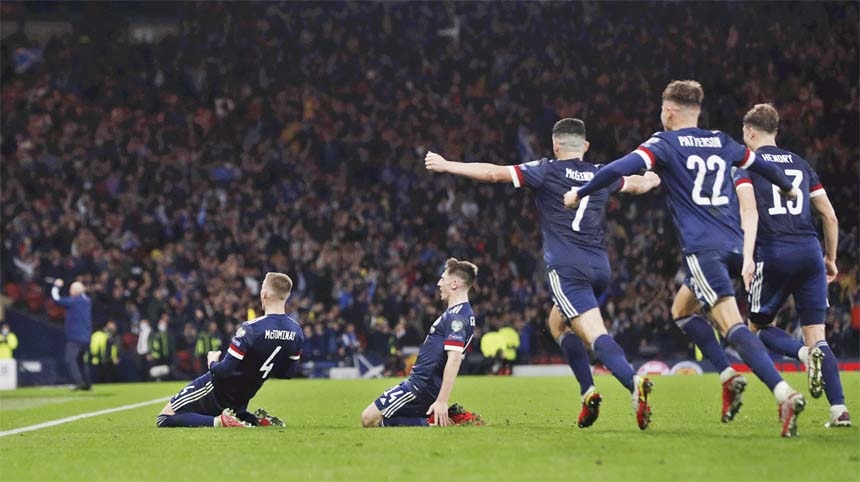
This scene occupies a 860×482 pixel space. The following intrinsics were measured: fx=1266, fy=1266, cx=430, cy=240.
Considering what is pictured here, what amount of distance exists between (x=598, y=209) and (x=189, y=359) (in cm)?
2104

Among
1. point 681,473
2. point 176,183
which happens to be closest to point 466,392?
point 681,473

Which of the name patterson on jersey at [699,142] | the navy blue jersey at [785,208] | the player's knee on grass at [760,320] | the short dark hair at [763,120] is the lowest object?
the player's knee on grass at [760,320]

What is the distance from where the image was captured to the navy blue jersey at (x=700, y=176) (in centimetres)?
904

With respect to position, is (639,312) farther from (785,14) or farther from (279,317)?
(279,317)

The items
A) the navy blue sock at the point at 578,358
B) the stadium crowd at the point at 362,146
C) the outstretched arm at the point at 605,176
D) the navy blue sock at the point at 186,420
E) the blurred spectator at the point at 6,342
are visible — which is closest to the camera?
the outstretched arm at the point at 605,176

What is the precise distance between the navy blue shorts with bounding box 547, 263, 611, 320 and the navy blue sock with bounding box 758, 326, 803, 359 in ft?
4.80

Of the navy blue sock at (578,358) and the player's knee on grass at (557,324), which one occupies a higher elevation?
the player's knee on grass at (557,324)

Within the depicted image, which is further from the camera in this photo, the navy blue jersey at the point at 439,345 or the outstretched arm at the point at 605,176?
the navy blue jersey at the point at 439,345

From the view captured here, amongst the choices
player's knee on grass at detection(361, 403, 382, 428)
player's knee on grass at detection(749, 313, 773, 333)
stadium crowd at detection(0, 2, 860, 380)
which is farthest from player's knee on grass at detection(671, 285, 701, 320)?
stadium crowd at detection(0, 2, 860, 380)

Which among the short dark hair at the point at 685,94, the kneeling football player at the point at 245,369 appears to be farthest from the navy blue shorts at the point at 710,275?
the kneeling football player at the point at 245,369

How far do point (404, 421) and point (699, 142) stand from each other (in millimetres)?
3771

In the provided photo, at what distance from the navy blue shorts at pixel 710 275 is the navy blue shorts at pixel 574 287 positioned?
3.02 feet

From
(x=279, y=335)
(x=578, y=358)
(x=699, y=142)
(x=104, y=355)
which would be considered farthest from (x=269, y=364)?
(x=104, y=355)

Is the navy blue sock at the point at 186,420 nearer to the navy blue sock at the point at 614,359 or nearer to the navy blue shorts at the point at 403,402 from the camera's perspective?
the navy blue shorts at the point at 403,402
